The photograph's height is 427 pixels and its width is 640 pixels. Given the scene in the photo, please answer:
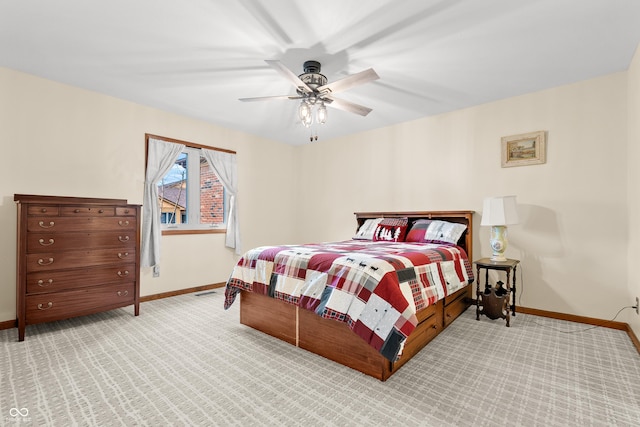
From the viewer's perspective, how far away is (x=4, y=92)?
9.55ft

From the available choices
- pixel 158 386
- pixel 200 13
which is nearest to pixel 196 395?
pixel 158 386

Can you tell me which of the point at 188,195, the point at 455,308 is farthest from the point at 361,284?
the point at 188,195

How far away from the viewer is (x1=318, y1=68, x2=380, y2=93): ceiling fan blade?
2.28 meters

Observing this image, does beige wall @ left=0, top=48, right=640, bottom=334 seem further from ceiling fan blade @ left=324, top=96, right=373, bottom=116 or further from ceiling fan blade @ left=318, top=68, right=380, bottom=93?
ceiling fan blade @ left=318, top=68, right=380, bottom=93

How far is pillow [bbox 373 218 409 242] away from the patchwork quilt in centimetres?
97

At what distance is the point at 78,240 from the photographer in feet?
9.50

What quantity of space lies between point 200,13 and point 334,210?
3619 mm

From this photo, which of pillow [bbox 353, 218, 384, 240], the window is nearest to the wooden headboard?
pillow [bbox 353, 218, 384, 240]

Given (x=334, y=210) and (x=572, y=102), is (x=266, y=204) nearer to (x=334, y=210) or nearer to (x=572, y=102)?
(x=334, y=210)

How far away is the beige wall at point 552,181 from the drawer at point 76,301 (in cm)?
365

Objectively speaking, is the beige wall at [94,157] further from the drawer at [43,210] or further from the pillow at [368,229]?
the pillow at [368,229]

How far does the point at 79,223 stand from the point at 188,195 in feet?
5.24

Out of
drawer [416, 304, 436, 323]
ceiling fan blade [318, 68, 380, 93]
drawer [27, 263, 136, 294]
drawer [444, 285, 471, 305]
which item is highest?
ceiling fan blade [318, 68, 380, 93]

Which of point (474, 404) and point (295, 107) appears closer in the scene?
point (474, 404)
